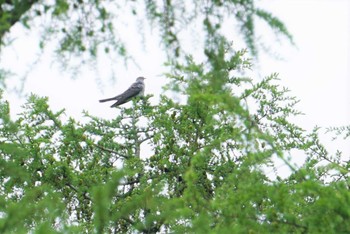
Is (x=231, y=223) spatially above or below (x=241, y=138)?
below

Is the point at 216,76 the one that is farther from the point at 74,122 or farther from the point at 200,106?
the point at 74,122

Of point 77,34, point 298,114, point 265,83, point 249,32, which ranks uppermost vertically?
point 265,83

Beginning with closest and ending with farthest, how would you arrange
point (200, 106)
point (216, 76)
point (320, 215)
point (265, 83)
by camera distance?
point (216, 76) → point (320, 215) → point (200, 106) → point (265, 83)

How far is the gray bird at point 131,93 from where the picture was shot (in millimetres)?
13648

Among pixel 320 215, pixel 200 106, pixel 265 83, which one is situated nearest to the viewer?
pixel 320 215

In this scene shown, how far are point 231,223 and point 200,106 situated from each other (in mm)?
5522

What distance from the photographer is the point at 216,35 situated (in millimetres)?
3830

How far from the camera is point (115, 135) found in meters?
12.0

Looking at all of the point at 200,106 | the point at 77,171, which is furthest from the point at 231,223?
the point at 77,171

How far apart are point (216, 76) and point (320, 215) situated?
166 centimetres

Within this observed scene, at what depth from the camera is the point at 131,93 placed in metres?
13.8

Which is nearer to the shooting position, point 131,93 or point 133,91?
point 131,93

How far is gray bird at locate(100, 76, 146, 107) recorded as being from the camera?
13.6 metres

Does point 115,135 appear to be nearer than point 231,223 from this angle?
No
